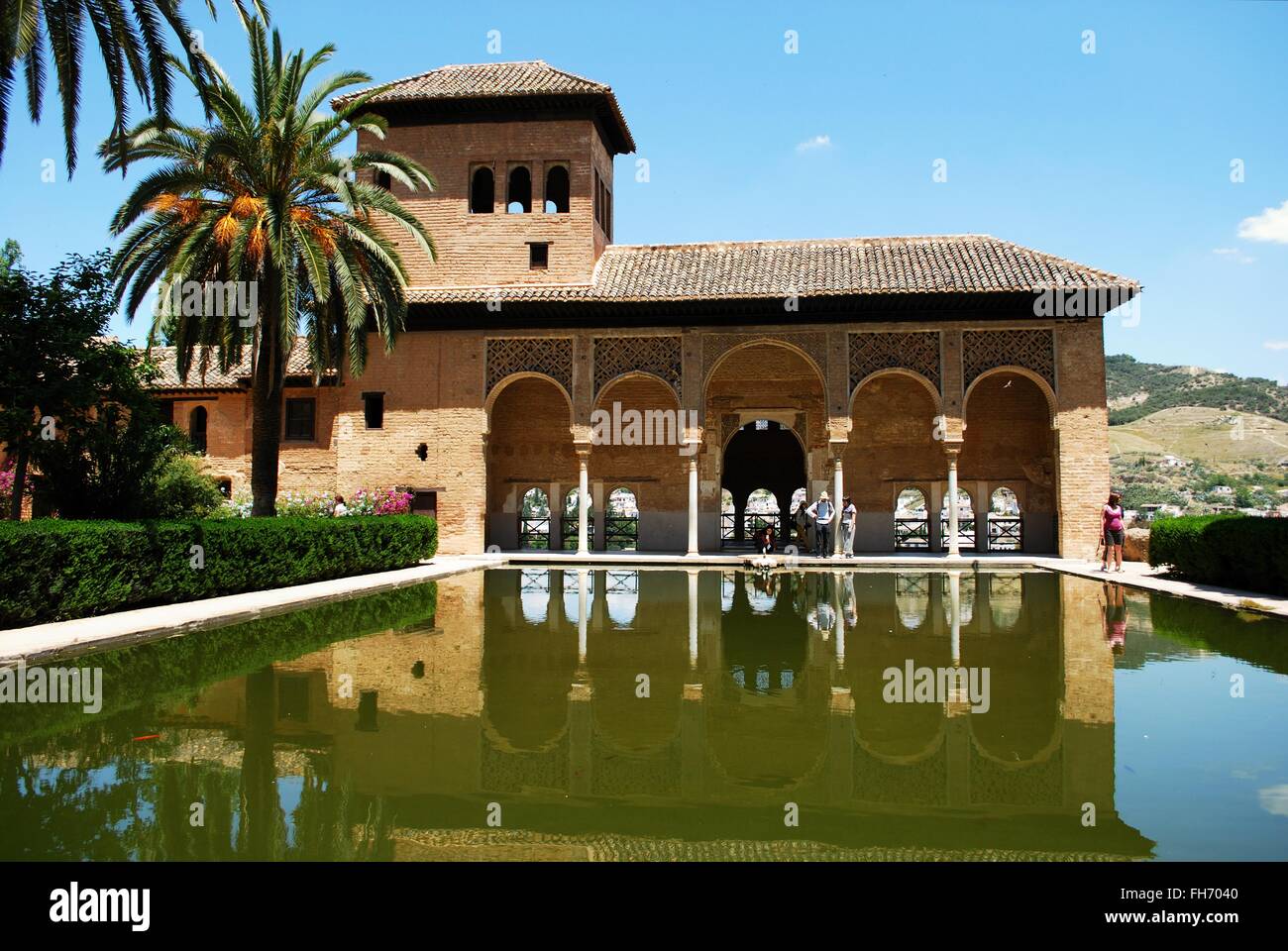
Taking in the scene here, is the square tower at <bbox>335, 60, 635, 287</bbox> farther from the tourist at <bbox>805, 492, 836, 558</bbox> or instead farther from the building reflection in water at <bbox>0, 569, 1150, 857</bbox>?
the building reflection in water at <bbox>0, 569, 1150, 857</bbox>

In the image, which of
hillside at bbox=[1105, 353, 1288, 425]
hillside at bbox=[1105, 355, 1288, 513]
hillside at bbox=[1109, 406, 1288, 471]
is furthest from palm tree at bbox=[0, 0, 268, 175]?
hillside at bbox=[1105, 353, 1288, 425]

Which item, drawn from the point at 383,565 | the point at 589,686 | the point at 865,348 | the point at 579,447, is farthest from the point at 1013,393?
the point at 589,686

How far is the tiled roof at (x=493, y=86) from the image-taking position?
2189cm

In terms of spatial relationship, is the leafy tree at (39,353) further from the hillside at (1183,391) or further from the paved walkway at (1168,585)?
the hillside at (1183,391)

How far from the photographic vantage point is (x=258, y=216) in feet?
46.3

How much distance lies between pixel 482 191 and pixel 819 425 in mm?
10300

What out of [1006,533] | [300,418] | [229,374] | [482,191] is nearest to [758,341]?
[482,191]

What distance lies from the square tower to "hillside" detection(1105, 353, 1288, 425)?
→ 7229cm

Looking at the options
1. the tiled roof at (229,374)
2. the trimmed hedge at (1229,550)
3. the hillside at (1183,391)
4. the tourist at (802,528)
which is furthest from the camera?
the hillside at (1183,391)

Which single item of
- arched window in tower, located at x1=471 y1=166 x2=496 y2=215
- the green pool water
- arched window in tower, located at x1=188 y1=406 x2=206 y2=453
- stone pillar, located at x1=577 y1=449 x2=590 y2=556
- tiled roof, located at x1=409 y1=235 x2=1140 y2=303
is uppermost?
arched window in tower, located at x1=471 y1=166 x2=496 y2=215

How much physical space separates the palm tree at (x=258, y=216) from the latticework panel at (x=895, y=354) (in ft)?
35.2

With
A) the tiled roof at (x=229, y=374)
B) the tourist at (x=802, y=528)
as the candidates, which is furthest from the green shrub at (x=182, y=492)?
the tourist at (x=802, y=528)

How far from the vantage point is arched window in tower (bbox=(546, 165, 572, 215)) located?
2262 cm
